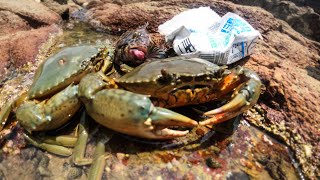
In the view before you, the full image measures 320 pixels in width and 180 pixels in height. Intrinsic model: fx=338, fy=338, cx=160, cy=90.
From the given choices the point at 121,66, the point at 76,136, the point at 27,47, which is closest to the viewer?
the point at 76,136

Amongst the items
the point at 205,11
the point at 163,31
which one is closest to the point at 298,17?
the point at 205,11

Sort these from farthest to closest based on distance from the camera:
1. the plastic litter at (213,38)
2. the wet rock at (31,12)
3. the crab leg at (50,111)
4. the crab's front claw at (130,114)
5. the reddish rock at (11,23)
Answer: the wet rock at (31,12) < the reddish rock at (11,23) < the plastic litter at (213,38) < the crab leg at (50,111) < the crab's front claw at (130,114)

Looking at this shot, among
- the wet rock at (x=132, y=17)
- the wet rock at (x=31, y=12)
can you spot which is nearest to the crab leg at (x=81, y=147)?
the wet rock at (x=132, y=17)

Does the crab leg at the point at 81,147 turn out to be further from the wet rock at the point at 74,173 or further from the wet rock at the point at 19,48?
the wet rock at the point at 19,48

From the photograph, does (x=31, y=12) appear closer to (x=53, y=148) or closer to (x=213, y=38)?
(x=53, y=148)

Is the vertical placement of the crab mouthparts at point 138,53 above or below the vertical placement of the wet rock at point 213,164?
above

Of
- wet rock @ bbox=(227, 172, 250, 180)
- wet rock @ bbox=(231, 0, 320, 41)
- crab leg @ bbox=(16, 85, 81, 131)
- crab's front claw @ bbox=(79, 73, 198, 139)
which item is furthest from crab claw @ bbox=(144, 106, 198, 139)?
wet rock @ bbox=(231, 0, 320, 41)

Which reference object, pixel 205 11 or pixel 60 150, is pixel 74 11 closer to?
pixel 205 11
